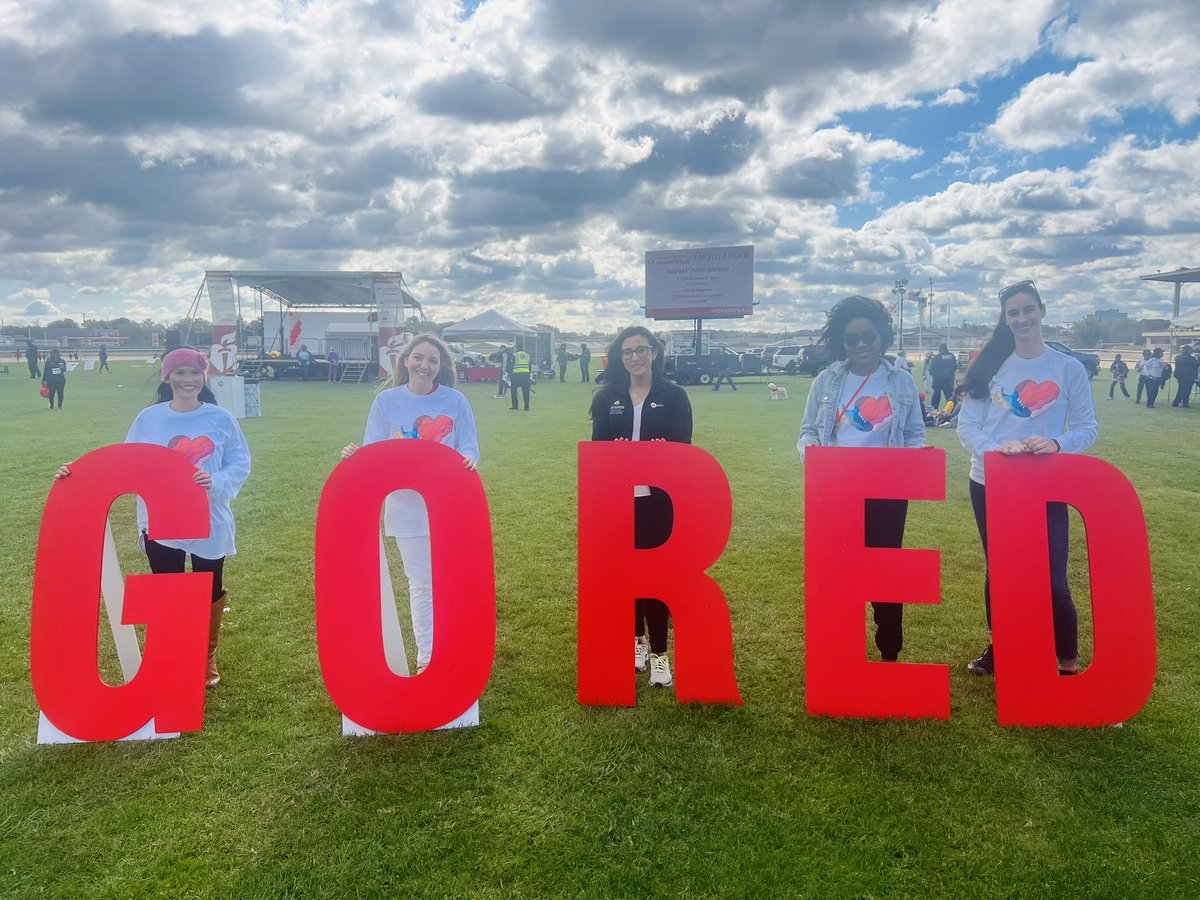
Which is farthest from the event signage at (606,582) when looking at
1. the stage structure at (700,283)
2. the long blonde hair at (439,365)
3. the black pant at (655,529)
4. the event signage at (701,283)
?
the event signage at (701,283)

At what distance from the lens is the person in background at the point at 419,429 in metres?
3.75

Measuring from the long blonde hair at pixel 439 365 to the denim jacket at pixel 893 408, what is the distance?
2018 millimetres

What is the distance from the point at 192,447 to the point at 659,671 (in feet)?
9.11

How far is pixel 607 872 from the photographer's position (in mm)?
2578

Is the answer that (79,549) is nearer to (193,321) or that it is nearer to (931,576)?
(931,576)

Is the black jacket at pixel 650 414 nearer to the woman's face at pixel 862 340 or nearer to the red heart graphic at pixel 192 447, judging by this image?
the woman's face at pixel 862 340

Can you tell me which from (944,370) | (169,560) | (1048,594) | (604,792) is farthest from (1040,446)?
(944,370)

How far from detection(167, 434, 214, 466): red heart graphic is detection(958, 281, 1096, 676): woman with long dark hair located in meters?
3.92

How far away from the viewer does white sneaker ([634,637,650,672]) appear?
168 inches

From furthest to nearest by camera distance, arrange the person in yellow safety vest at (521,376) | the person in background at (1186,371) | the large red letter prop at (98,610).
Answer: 1. the person in background at (1186,371)
2. the person in yellow safety vest at (521,376)
3. the large red letter prop at (98,610)

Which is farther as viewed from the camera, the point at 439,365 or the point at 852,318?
the point at 439,365

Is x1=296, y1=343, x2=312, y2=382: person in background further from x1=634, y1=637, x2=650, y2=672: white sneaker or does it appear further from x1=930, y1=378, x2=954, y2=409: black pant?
x1=634, y1=637, x2=650, y2=672: white sneaker

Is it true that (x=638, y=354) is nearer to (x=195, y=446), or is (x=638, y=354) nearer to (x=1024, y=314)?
(x=1024, y=314)

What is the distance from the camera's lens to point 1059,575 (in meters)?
3.64
